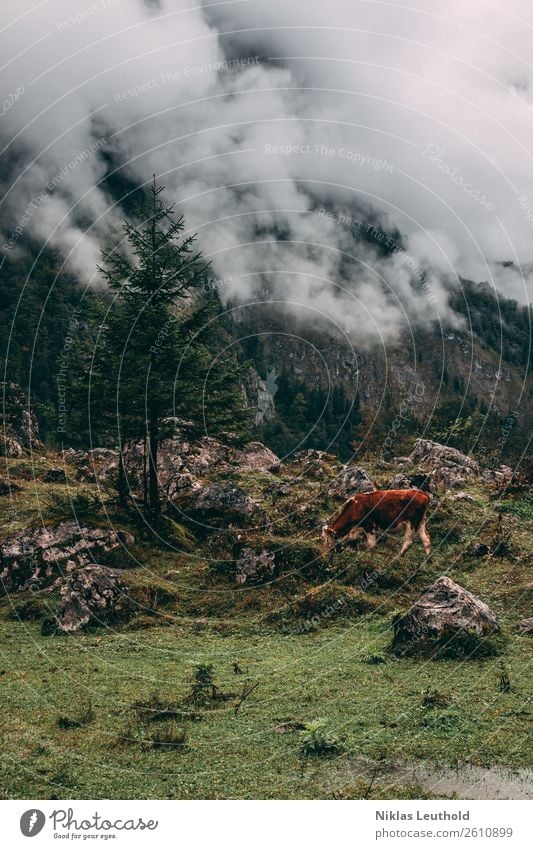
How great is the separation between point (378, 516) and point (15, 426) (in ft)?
122

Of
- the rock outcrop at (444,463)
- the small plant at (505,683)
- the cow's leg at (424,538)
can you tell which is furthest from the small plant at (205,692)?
the rock outcrop at (444,463)

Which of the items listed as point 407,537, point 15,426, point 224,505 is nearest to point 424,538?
point 407,537

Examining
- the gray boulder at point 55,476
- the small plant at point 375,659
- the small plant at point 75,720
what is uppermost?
the gray boulder at point 55,476

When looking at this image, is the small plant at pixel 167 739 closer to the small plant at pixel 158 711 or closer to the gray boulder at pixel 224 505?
the small plant at pixel 158 711

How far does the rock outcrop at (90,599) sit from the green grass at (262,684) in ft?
2.08

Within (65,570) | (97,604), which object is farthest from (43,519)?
(97,604)

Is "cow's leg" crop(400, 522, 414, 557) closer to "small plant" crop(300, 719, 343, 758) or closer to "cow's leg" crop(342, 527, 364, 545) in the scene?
"cow's leg" crop(342, 527, 364, 545)

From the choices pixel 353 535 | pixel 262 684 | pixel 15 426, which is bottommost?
pixel 262 684

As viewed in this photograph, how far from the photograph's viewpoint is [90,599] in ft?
80.4

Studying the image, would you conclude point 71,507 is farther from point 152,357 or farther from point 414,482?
point 414,482

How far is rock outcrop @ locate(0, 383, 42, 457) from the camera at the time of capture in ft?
162

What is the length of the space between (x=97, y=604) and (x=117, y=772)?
1148 centimetres

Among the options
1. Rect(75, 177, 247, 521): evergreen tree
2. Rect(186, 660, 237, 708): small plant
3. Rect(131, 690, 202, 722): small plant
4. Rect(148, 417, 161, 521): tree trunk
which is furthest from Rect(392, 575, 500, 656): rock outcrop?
Rect(75, 177, 247, 521): evergreen tree

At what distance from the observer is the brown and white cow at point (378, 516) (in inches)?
1060
